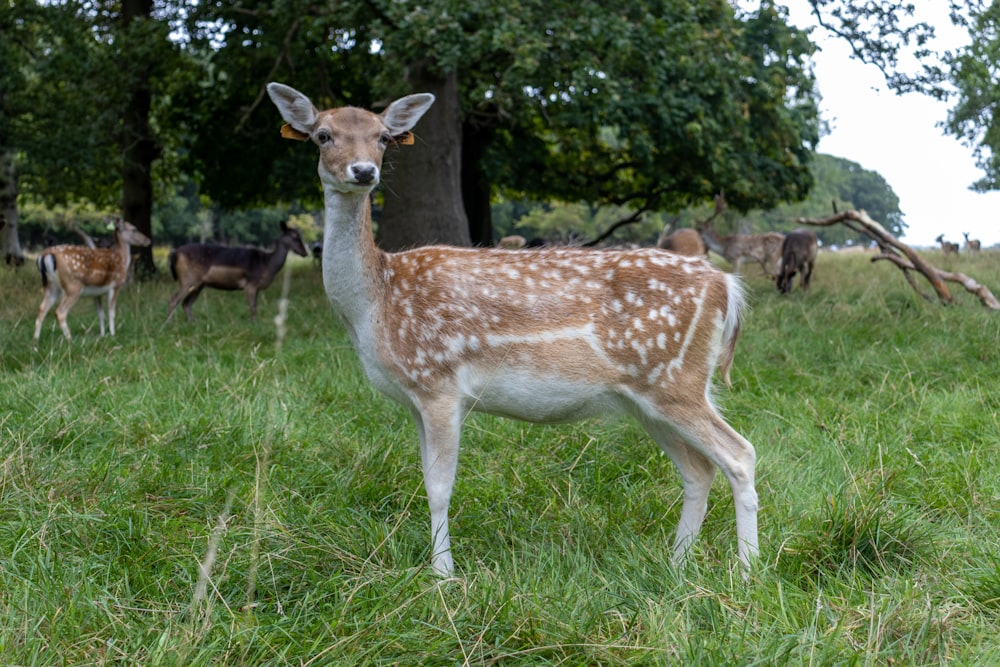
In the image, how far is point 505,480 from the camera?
12.8 ft

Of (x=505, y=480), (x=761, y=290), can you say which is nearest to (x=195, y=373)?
(x=505, y=480)

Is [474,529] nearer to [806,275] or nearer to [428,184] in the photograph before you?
[428,184]

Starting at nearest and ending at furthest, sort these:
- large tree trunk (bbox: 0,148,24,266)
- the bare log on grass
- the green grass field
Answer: the green grass field
the bare log on grass
large tree trunk (bbox: 0,148,24,266)

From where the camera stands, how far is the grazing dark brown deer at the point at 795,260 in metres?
12.4

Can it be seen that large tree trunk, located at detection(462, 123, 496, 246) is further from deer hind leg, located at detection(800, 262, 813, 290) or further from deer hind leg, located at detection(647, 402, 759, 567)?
deer hind leg, located at detection(647, 402, 759, 567)

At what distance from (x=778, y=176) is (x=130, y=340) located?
475 inches

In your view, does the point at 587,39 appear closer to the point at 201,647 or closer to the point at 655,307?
the point at 655,307

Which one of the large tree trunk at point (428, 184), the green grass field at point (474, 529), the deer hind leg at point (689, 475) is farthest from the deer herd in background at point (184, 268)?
the deer hind leg at point (689, 475)

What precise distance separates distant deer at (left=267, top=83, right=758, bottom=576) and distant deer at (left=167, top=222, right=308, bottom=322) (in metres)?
6.44

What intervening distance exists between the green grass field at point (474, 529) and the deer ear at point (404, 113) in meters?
1.32

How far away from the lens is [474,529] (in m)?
3.53

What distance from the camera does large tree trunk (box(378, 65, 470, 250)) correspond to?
9984 millimetres

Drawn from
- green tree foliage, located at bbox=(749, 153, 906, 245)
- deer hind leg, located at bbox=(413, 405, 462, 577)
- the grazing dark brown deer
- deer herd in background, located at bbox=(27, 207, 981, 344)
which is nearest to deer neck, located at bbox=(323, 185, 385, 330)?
deer hind leg, located at bbox=(413, 405, 462, 577)

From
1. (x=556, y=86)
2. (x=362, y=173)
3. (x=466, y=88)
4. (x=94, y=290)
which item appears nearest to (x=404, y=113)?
(x=362, y=173)
